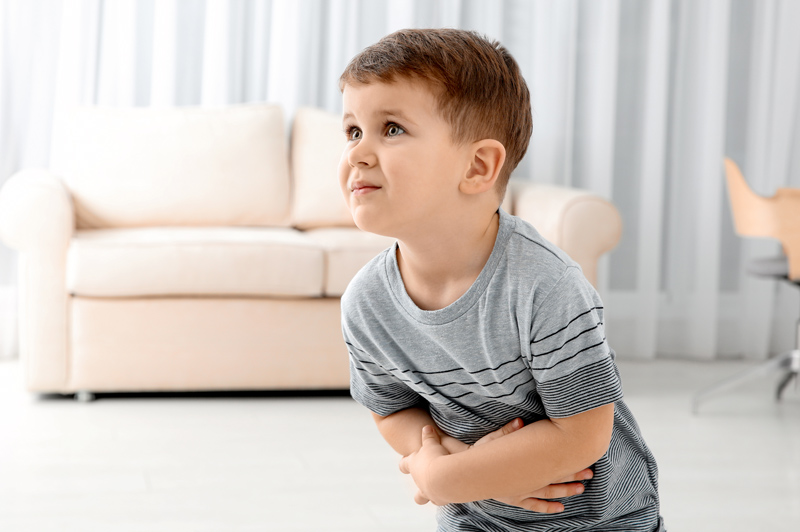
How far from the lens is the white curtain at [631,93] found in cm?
337

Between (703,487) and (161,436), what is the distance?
4.35 feet

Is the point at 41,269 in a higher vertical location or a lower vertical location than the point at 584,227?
lower

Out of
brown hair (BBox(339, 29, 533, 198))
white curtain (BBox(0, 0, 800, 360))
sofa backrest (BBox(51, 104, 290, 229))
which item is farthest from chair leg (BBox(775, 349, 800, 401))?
brown hair (BBox(339, 29, 533, 198))

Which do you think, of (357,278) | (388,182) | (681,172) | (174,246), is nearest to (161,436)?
(174,246)

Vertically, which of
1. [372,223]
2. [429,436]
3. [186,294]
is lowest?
[186,294]

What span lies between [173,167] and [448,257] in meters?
2.31

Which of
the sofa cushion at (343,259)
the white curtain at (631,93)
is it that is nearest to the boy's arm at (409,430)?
the sofa cushion at (343,259)

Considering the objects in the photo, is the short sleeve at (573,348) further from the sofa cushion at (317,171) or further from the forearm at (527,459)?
the sofa cushion at (317,171)

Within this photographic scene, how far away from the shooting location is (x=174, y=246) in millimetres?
2434

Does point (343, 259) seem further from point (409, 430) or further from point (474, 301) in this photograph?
point (474, 301)

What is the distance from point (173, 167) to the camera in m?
2.94

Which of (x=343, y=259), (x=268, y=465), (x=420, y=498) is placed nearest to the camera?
(x=420, y=498)

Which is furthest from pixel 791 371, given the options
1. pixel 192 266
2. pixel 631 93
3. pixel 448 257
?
pixel 448 257

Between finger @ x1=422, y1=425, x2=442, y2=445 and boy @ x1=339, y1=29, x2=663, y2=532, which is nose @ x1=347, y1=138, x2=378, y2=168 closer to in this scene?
boy @ x1=339, y1=29, x2=663, y2=532
